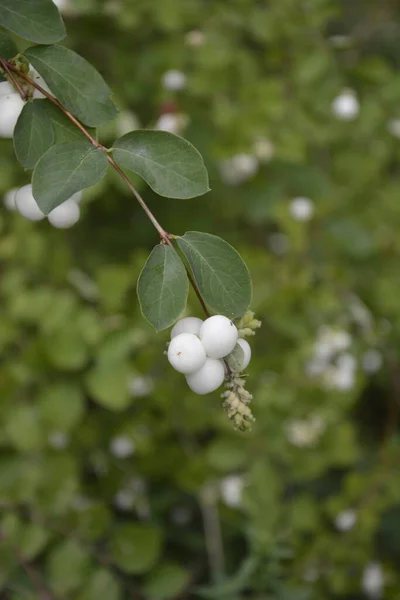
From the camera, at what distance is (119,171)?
66 centimetres

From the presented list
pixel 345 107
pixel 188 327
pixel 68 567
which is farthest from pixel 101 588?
pixel 345 107

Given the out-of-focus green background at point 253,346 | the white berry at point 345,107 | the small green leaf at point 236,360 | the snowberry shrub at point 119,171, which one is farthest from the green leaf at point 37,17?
the white berry at point 345,107

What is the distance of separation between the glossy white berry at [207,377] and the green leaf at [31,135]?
0.93ft

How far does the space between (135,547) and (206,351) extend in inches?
39.8

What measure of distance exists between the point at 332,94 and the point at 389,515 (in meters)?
1.33

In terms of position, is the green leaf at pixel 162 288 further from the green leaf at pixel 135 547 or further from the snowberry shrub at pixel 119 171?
the green leaf at pixel 135 547

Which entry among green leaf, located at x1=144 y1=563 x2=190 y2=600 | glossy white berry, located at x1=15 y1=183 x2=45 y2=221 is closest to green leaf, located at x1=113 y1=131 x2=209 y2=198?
glossy white berry, located at x1=15 y1=183 x2=45 y2=221

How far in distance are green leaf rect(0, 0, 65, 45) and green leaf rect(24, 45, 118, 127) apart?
0.02m

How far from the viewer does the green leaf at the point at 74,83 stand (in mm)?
707

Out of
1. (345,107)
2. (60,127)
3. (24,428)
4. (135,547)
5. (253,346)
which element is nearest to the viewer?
(60,127)

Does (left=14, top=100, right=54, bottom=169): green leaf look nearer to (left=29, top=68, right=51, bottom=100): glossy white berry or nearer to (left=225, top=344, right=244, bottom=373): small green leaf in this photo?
(left=29, top=68, right=51, bottom=100): glossy white berry

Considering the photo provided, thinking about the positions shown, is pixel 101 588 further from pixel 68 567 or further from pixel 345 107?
pixel 345 107

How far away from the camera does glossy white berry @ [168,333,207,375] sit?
622 mm

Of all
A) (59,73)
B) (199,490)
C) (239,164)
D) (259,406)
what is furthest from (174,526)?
(59,73)
